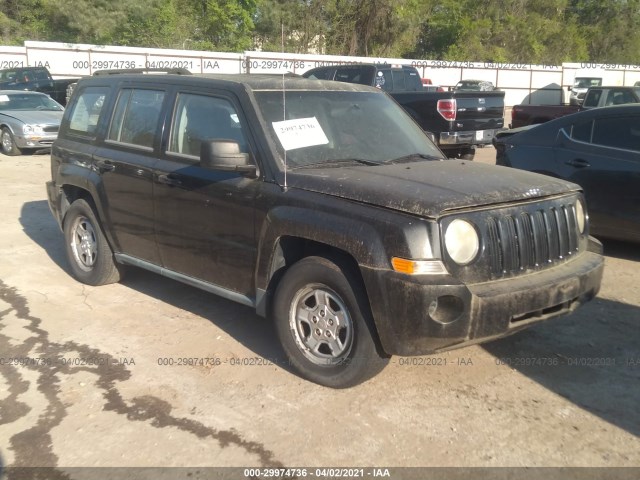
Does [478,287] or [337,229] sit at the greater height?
[337,229]

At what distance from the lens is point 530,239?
3.91 metres

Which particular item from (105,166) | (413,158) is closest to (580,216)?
(413,158)

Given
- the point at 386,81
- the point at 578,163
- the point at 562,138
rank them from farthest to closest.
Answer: the point at 386,81, the point at 562,138, the point at 578,163

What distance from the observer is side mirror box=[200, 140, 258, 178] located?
417 cm

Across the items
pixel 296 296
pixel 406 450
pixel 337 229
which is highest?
pixel 337 229

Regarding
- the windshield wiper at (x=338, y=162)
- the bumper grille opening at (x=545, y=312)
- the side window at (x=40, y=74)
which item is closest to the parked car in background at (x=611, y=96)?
the windshield wiper at (x=338, y=162)

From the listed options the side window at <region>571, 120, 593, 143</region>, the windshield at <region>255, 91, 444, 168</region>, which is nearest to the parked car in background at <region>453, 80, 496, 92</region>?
the side window at <region>571, 120, 593, 143</region>

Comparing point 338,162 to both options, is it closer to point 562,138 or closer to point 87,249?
point 87,249

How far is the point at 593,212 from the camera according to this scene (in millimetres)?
6762

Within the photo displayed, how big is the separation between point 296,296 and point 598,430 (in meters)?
1.88

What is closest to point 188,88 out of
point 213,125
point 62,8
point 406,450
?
point 213,125

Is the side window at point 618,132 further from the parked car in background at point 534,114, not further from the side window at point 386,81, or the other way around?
the side window at point 386,81

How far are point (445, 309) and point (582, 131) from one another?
14.5ft

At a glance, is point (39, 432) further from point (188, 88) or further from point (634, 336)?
point (634, 336)
